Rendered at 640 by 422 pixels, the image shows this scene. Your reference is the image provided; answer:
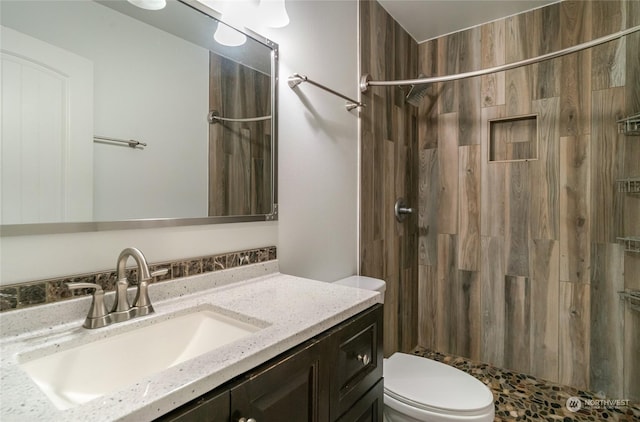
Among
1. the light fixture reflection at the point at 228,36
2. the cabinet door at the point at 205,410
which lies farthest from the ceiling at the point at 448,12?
the cabinet door at the point at 205,410

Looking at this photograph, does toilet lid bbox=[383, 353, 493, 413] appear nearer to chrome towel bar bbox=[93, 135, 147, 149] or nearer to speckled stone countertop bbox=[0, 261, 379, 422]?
speckled stone countertop bbox=[0, 261, 379, 422]

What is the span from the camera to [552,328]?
2.05 metres

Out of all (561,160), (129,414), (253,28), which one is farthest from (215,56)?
(561,160)

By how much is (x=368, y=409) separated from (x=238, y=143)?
1.05 m

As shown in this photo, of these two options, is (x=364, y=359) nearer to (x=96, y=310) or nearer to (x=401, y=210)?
(x=96, y=310)

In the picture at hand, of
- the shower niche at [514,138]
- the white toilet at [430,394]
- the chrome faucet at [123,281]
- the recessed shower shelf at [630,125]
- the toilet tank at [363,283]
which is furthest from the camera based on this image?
the shower niche at [514,138]

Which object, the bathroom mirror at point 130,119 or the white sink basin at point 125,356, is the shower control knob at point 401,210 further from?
the white sink basin at point 125,356

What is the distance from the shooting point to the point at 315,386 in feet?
2.55

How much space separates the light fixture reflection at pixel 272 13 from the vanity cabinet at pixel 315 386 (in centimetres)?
110

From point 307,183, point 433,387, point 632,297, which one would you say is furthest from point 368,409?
point 632,297

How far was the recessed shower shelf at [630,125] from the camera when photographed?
172 cm

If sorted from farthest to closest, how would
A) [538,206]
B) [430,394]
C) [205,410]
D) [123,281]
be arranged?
[538,206]
[430,394]
[123,281]
[205,410]

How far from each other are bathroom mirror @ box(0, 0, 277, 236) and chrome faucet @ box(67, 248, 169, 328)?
0.14m

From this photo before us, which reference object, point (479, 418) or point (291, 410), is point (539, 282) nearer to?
point (479, 418)
